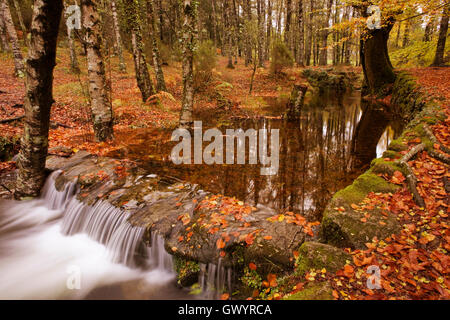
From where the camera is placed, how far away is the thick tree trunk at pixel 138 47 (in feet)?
36.2

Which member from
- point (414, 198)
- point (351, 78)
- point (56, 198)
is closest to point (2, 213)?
point (56, 198)

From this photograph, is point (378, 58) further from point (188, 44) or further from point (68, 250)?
point (68, 250)

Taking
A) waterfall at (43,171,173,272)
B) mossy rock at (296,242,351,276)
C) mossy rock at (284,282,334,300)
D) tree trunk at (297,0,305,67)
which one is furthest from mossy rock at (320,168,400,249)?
tree trunk at (297,0,305,67)

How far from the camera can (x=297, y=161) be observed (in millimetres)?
7055

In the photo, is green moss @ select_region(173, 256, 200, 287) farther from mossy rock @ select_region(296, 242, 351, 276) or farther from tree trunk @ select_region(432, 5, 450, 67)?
tree trunk @ select_region(432, 5, 450, 67)

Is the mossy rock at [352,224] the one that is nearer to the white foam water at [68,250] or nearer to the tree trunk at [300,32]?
the white foam water at [68,250]

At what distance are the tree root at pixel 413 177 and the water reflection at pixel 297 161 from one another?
153cm

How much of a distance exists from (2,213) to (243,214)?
5829 millimetres

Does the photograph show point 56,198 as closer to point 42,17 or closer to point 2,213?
point 2,213

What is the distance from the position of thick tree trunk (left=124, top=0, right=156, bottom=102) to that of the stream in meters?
4.93

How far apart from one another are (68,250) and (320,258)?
4.92 meters

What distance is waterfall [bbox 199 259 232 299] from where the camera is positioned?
3516 millimetres

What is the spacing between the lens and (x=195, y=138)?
9227mm

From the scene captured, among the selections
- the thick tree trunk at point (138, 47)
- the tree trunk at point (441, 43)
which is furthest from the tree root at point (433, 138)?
the tree trunk at point (441, 43)
